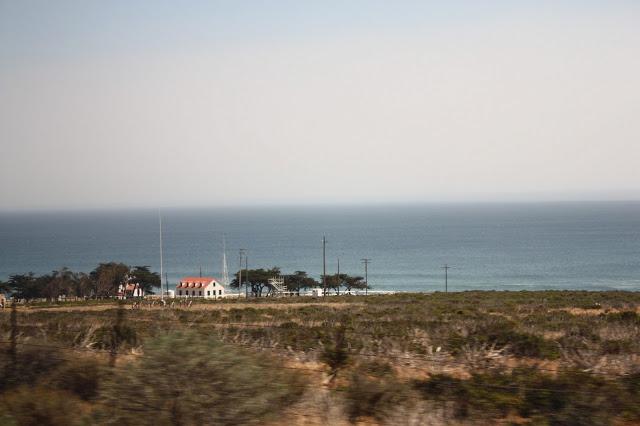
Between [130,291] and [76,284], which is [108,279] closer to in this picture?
[130,291]

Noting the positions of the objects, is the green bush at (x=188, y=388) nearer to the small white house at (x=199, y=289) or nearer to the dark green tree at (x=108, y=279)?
the dark green tree at (x=108, y=279)

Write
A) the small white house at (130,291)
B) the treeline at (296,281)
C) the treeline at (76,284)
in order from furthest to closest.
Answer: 1. the treeline at (296,281)
2. the treeline at (76,284)
3. the small white house at (130,291)

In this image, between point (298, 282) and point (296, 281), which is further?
point (296, 281)

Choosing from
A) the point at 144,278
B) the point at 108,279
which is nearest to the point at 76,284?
the point at 108,279

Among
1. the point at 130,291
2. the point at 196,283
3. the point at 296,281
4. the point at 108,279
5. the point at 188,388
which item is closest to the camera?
the point at 188,388

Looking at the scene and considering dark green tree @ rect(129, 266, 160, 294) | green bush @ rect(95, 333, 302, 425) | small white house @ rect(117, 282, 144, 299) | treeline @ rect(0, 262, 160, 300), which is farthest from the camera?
dark green tree @ rect(129, 266, 160, 294)

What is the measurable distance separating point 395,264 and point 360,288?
160 feet

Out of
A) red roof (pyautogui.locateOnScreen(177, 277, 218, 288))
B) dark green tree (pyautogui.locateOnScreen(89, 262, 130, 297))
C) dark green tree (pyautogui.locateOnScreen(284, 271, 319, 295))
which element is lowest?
dark green tree (pyautogui.locateOnScreen(284, 271, 319, 295))

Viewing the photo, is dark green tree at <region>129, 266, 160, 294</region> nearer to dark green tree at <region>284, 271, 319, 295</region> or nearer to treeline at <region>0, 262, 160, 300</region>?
treeline at <region>0, 262, 160, 300</region>

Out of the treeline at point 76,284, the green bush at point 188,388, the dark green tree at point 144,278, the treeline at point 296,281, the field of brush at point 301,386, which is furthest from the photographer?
the treeline at point 296,281

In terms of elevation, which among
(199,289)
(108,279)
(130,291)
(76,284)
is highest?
(108,279)

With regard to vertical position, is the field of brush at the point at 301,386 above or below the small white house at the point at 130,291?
above

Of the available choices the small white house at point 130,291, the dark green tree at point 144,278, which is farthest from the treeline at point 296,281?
the small white house at point 130,291

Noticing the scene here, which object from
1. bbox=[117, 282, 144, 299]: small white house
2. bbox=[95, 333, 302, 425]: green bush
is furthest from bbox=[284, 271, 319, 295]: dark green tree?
bbox=[95, 333, 302, 425]: green bush
